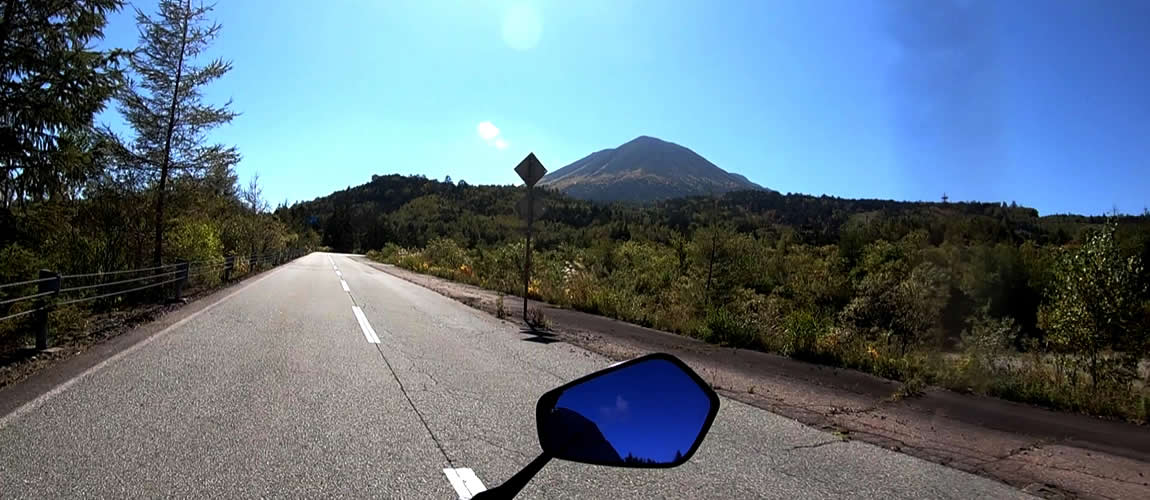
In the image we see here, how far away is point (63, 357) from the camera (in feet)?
26.2

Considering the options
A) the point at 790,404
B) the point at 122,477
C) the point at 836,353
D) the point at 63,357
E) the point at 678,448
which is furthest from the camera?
the point at 836,353

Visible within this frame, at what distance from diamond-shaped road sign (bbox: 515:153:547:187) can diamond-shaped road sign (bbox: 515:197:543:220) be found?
0.42 m

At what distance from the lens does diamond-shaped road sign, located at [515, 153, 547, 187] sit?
14781 mm

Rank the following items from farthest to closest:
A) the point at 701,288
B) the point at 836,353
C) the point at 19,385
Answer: the point at 701,288 → the point at 836,353 → the point at 19,385

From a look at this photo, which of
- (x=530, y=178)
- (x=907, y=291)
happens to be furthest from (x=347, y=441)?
(x=907, y=291)

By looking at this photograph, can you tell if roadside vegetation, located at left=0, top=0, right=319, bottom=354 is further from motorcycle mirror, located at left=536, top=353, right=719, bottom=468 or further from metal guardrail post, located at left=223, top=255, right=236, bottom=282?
motorcycle mirror, located at left=536, top=353, right=719, bottom=468

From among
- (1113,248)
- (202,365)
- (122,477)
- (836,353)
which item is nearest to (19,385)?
(202,365)

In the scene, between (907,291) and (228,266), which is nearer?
(907,291)

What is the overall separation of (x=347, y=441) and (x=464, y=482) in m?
1.30

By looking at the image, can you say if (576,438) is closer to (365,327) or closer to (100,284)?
(365,327)

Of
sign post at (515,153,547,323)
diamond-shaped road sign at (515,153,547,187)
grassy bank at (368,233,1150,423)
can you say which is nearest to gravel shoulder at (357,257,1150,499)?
grassy bank at (368,233,1150,423)

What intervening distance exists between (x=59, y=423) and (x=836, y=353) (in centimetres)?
978

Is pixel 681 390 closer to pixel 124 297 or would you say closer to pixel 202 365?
pixel 202 365

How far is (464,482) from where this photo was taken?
388 centimetres
